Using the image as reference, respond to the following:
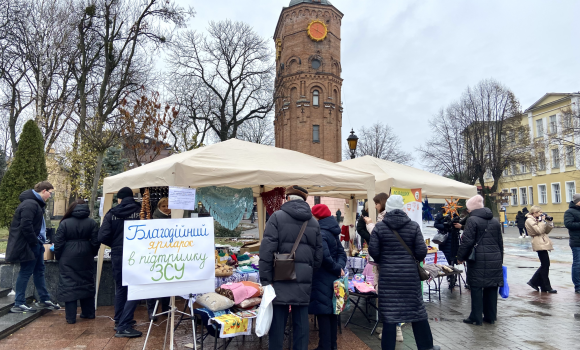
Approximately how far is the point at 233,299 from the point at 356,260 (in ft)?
9.74

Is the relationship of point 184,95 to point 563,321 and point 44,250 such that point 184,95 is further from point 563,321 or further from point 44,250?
point 563,321

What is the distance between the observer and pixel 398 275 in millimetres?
4461

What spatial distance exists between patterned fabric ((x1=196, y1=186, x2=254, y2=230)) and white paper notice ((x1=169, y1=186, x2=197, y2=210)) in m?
1.60

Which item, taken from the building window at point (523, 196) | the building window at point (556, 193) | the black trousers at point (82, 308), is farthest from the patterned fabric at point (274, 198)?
the building window at point (523, 196)

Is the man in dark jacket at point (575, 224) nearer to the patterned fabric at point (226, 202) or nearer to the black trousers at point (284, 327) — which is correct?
the patterned fabric at point (226, 202)

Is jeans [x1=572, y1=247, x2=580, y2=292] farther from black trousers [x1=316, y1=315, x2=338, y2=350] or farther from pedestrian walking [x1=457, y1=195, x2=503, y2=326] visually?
black trousers [x1=316, y1=315, x2=338, y2=350]

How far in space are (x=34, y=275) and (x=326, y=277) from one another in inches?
195

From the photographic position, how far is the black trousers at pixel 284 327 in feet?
13.6

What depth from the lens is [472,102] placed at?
3516cm

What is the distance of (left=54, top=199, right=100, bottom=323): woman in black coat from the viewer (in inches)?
234

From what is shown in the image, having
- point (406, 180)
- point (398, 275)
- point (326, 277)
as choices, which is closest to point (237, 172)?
point (326, 277)

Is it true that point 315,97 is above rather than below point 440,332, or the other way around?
above

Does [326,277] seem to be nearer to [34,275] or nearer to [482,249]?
→ [482,249]

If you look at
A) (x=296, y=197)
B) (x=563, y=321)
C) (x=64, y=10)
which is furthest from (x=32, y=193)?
(x=64, y=10)
